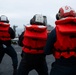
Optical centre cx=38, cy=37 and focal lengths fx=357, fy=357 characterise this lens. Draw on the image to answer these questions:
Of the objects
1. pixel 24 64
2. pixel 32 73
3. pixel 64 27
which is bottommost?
pixel 32 73

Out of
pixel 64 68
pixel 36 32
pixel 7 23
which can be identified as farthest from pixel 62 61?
pixel 7 23

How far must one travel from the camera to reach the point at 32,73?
34.9 ft

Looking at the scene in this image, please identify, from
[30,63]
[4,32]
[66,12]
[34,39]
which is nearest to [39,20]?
[34,39]

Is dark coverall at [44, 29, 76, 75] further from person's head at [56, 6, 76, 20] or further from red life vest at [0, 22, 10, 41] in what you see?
red life vest at [0, 22, 10, 41]

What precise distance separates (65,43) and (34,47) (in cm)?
140

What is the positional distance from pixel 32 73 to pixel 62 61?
5.20 metres

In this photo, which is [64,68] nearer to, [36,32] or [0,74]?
[36,32]

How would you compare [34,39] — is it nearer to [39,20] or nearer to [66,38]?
[39,20]

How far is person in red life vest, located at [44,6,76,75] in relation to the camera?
5.45m

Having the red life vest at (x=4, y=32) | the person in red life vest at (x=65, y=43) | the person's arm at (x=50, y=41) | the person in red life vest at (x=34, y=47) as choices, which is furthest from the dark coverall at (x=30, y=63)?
the red life vest at (x=4, y=32)

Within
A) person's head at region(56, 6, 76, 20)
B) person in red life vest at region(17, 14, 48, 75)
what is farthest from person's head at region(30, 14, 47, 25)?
person's head at region(56, 6, 76, 20)

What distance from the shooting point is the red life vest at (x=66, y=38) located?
17.9 feet

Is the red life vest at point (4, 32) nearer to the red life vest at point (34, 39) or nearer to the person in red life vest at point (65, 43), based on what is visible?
the red life vest at point (34, 39)

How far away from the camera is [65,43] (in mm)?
5477
